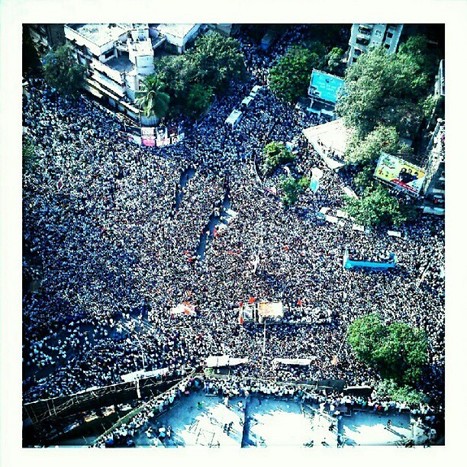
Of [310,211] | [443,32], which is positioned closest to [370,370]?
[310,211]

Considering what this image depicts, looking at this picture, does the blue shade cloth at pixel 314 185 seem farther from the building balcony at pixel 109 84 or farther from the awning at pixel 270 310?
the building balcony at pixel 109 84

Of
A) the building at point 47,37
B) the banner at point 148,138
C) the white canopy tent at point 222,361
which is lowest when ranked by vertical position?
the white canopy tent at point 222,361

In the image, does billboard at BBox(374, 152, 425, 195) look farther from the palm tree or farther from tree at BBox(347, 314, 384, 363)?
the palm tree

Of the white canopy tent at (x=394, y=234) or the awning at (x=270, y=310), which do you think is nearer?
the awning at (x=270, y=310)

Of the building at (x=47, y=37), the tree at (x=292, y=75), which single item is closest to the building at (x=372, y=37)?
the tree at (x=292, y=75)

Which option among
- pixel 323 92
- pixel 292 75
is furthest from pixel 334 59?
pixel 292 75

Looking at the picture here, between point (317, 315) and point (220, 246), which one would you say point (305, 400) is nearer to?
point (317, 315)
